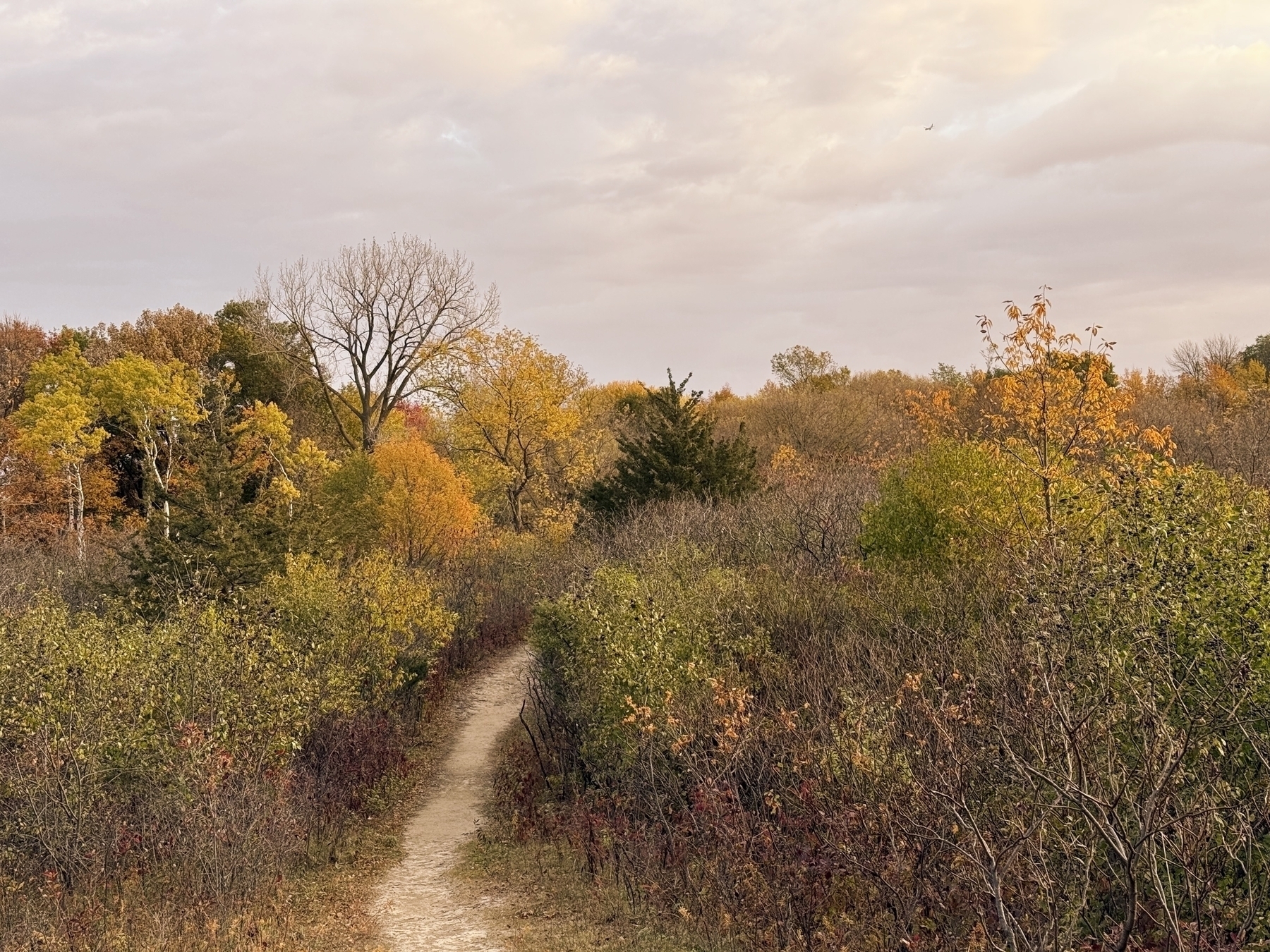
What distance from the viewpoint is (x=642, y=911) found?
40.1ft

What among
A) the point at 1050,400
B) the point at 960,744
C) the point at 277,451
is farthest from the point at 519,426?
the point at 960,744

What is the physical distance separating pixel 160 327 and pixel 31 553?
53.1ft

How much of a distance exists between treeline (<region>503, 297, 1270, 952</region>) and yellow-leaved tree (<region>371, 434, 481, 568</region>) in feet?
34.5

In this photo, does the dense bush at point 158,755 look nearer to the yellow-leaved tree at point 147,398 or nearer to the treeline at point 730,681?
the treeline at point 730,681

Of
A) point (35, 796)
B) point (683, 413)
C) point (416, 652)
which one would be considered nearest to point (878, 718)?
point (35, 796)

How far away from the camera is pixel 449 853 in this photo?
52.6 feet

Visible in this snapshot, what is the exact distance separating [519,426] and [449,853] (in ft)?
84.1

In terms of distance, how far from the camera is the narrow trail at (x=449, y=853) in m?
12.3

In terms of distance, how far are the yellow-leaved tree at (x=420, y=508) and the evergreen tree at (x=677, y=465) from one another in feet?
16.8

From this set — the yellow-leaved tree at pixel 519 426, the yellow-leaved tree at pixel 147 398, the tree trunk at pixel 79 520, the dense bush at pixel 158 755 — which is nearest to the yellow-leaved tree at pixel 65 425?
the tree trunk at pixel 79 520

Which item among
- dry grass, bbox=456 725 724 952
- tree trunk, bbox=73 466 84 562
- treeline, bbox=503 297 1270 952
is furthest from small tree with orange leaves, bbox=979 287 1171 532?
tree trunk, bbox=73 466 84 562

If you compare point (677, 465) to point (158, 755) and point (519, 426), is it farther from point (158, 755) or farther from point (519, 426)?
point (158, 755)

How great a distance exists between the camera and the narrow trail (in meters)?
12.3

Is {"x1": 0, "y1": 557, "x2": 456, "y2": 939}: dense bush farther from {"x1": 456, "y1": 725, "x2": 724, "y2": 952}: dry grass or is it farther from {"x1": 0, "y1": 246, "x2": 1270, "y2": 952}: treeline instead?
{"x1": 456, "y1": 725, "x2": 724, "y2": 952}: dry grass
